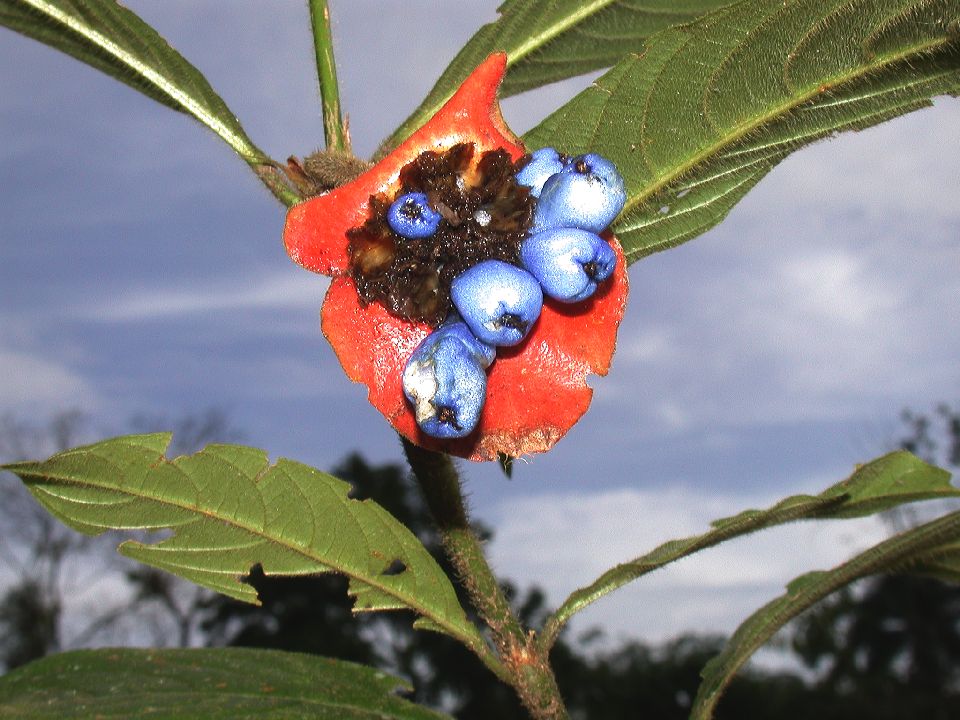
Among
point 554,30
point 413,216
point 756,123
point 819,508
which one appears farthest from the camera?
point 554,30

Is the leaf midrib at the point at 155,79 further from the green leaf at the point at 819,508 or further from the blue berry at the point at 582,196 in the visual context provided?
the green leaf at the point at 819,508

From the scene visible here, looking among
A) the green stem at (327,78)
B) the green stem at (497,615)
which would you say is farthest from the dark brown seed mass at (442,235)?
the green stem at (497,615)

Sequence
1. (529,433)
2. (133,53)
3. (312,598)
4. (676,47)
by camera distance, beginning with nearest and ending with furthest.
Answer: (529,433) → (676,47) → (133,53) → (312,598)

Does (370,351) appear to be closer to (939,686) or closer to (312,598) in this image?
(312,598)

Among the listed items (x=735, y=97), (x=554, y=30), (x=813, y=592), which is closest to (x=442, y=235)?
(x=735, y=97)

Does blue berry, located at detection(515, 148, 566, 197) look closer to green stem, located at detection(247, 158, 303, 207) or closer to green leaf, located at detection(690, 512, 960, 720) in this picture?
green stem, located at detection(247, 158, 303, 207)

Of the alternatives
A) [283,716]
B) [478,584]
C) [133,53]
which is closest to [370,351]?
[478,584]

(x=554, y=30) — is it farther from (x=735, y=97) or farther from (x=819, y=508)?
(x=819, y=508)
